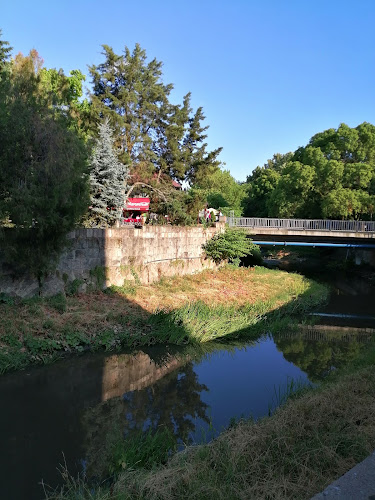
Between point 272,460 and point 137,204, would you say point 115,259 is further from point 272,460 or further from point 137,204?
point 272,460

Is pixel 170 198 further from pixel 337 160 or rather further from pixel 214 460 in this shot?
pixel 214 460

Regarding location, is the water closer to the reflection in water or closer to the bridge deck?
the reflection in water

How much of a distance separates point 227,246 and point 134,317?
12.6 m

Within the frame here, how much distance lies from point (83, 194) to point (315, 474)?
31.0 feet

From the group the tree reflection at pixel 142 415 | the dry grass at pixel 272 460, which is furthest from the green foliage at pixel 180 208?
the dry grass at pixel 272 460

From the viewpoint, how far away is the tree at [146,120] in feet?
82.6

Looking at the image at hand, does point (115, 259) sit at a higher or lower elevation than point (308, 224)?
lower

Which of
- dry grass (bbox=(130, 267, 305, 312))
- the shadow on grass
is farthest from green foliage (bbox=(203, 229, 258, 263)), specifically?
the shadow on grass

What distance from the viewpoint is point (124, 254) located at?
16.6 meters

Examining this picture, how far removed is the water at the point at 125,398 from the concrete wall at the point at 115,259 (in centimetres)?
342

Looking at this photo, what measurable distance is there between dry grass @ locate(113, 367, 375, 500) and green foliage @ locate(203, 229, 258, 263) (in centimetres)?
1844

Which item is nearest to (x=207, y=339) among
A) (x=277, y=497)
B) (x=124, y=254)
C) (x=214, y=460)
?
(x=124, y=254)

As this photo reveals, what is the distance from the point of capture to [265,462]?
462cm

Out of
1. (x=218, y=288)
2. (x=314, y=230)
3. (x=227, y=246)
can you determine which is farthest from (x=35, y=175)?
(x=314, y=230)
